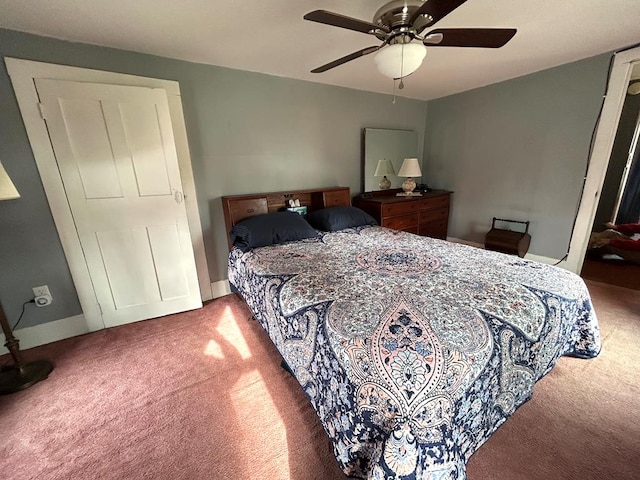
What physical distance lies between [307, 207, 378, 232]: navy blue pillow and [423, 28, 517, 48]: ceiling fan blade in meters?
1.67

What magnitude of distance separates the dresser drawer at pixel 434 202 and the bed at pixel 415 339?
172 centimetres

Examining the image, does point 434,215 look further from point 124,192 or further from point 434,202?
point 124,192

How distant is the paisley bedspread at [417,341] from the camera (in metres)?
0.89

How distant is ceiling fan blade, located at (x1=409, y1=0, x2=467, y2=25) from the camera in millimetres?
1081

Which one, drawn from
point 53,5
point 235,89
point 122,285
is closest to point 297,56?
point 235,89

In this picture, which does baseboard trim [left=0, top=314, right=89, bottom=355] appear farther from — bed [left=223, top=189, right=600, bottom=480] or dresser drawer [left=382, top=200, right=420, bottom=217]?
dresser drawer [left=382, top=200, right=420, bottom=217]

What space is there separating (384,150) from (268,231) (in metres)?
2.31

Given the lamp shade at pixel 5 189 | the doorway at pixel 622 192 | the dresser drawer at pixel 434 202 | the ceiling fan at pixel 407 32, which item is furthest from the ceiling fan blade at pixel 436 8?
the doorway at pixel 622 192

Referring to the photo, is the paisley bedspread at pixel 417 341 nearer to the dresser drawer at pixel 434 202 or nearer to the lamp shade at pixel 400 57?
the lamp shade at pixel 400 57

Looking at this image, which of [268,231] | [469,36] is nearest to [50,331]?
[268,231]

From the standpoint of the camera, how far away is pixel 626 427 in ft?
4.38

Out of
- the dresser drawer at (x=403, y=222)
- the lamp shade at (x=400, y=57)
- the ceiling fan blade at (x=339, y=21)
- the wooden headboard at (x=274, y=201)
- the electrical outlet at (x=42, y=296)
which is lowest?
the electrical outlet at (x=42, y=296)

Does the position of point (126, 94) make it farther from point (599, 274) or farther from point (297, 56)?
point (599, 274)

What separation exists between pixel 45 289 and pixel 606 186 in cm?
698
